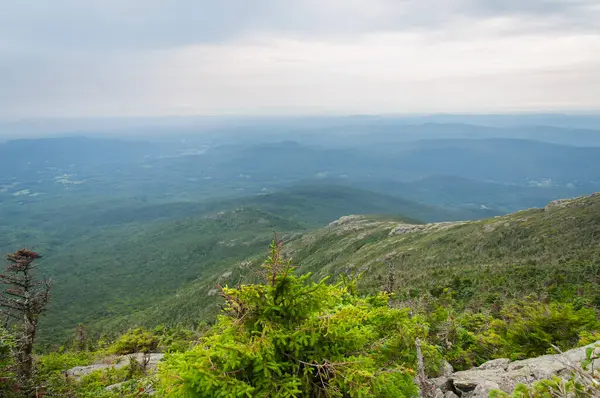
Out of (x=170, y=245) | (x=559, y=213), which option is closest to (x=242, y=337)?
(x=559, y=213)

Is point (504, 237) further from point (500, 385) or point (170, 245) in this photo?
point (170, 245)

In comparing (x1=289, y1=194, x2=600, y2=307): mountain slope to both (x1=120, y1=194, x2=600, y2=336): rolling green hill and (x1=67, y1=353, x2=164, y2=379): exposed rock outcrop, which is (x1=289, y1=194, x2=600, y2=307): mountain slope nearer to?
(x1=120, y1=194, x2=600, y2=336): rolling green hill

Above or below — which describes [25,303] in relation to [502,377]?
above

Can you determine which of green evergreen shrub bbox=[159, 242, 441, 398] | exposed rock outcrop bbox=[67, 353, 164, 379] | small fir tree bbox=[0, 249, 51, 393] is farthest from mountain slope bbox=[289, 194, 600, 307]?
exposed rock outcrop bbox=[67, 353, 164, 379]

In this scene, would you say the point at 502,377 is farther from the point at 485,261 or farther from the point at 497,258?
the point at 497,258

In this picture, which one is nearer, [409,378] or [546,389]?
[546,389]

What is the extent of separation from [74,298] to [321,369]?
15762cm

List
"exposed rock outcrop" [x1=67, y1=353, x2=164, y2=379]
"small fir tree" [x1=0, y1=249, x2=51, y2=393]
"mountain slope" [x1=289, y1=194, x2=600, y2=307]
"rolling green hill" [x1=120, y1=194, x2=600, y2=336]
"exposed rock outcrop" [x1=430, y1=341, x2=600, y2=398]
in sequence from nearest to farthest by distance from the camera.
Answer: "exposed rock outcrop" [x1=430, y1=341, x2=600, y2=398], "small fir tree" [x1=0, y1=249, x2=51, y2=393], "exposed rock outcrop" [x1=67, y1=353, x2=164, y2=379], "rolling green hill" [x1=120, y1=194, x2=600, y2=336], "mountain slope" [x1=289, y1=194, x2=600, y2=307]

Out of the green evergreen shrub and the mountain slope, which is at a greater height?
the green evergreen shrub

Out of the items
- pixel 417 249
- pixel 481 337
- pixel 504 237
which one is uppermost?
pixel 481 337

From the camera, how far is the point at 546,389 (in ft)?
16.7

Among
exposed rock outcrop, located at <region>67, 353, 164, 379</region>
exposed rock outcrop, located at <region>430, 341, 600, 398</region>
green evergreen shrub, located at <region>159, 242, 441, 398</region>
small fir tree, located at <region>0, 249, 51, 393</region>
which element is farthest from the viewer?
exposed rock outcrop, located at <region>67, 353, 164, 379</region>

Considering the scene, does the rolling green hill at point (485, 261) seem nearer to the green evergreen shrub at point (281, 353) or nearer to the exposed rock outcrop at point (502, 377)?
the green evergreen shrub at point (281, 353)

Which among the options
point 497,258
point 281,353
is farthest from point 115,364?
point 497,258
